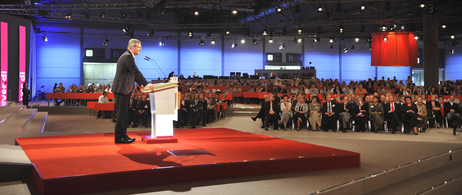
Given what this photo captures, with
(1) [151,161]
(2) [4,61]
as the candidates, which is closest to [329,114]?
(1) [151,161]

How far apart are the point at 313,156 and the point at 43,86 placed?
64.6 feet

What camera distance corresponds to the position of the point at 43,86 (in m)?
→ 19.4

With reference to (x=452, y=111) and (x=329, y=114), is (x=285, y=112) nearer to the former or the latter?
(x=329, y=114)

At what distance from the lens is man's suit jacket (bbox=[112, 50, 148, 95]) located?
4051 millimetres

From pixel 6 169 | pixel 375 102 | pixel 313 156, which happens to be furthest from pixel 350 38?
pixel 6 169

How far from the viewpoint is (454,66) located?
23.4 m

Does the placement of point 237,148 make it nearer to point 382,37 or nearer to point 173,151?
point 173,151

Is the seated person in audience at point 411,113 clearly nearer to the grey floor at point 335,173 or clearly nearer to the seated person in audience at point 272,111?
the grey floor at point 335,173

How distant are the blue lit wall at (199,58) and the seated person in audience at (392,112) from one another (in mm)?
14710

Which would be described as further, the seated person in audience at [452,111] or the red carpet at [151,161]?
the seated person in audience at [452,111]

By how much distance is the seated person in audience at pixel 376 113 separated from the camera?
8.43m

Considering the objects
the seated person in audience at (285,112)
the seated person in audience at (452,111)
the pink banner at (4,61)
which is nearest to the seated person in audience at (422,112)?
the seated person in audience at (452,111)

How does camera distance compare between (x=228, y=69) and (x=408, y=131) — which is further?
(x=228, y=69)

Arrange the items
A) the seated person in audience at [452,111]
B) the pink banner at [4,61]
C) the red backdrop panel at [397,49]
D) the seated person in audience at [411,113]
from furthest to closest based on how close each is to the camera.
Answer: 1. the red backdrop panel at [397,49]
2. the pink banner at [4,61]
3. the seated person in audience at [452,111]
4. the seated person in audience at [411,113]
